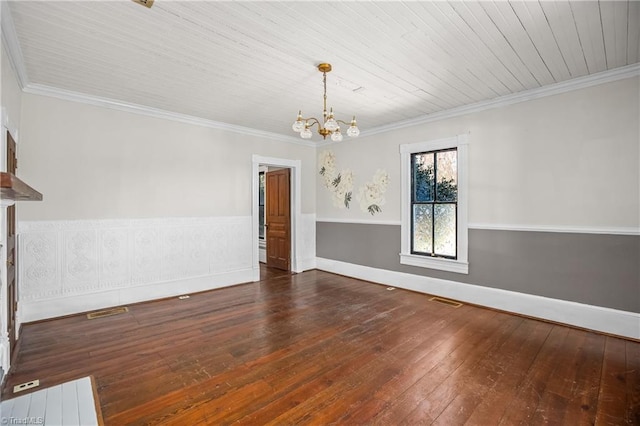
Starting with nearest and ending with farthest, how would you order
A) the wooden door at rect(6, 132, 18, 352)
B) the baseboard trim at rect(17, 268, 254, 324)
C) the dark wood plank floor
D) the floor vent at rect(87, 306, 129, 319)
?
the dark wood plank floor < the wooden door at rect(6, 132, 18, 352) < the baseboard trim at rect(17, 268, 254, 324) < the floor vent at rect(87, 306, 129, 319)

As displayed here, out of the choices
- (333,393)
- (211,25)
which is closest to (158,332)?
(333,393)

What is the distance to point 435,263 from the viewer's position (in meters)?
4.81

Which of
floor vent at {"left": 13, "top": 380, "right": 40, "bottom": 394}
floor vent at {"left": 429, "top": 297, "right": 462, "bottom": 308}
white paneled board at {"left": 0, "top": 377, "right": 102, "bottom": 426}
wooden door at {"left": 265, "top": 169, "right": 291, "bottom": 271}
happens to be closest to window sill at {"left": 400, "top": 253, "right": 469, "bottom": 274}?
floor vent at {"left": 429, "top": 297, "right": 462, "bottom": 308}

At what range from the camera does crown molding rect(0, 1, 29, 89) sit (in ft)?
7.49

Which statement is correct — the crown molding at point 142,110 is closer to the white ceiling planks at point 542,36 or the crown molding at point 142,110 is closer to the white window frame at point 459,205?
the white window frame at point 459,205

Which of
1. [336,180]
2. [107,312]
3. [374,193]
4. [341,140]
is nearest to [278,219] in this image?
[336,180]

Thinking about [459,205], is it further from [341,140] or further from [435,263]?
[341,140]

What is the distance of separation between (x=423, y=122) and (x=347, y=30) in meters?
2.78

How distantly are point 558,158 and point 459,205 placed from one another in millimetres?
1271

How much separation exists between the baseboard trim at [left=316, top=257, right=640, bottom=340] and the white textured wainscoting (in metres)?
2.64

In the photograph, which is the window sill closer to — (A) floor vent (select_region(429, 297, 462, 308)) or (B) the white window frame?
(B) the white window frame

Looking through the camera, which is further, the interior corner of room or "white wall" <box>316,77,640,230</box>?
"white wall" <box>316,77,640,230</box>

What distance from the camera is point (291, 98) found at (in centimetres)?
413

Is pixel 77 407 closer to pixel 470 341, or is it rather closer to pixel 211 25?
pixel 211 25
